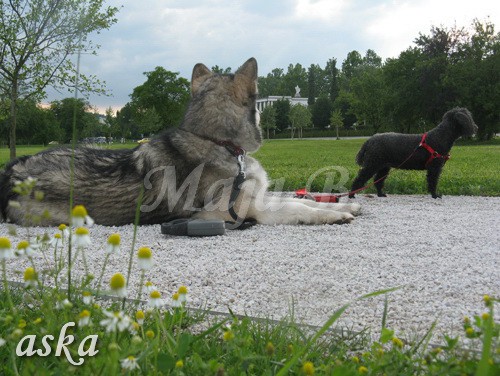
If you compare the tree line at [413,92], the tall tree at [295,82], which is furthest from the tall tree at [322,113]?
the tall tree at [295,82]

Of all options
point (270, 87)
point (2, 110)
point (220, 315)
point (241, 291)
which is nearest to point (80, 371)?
point (220, 315)

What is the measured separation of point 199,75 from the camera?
5.68 metres

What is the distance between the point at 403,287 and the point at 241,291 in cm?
104

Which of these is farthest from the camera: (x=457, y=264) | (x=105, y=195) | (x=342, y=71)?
(x=342, y=71)

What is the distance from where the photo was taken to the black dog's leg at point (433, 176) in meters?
7.49

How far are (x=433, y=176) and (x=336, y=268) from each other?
4615 mm

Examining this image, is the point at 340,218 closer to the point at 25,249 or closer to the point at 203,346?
the point at 203,346

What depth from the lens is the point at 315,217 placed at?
5.47m

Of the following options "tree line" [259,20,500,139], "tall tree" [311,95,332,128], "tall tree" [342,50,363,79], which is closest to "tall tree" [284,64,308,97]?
"tall tree" [342,50,363,79]

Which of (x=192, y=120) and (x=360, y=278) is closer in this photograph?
(x=360, y=278)

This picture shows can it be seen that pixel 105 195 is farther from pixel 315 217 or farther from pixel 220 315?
pixel 220 315

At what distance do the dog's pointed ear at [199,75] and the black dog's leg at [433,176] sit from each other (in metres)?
3.89

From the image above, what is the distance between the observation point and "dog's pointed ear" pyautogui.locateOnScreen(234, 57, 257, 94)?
5374mm

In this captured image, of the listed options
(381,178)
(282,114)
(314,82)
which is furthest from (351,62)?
(381,178)
